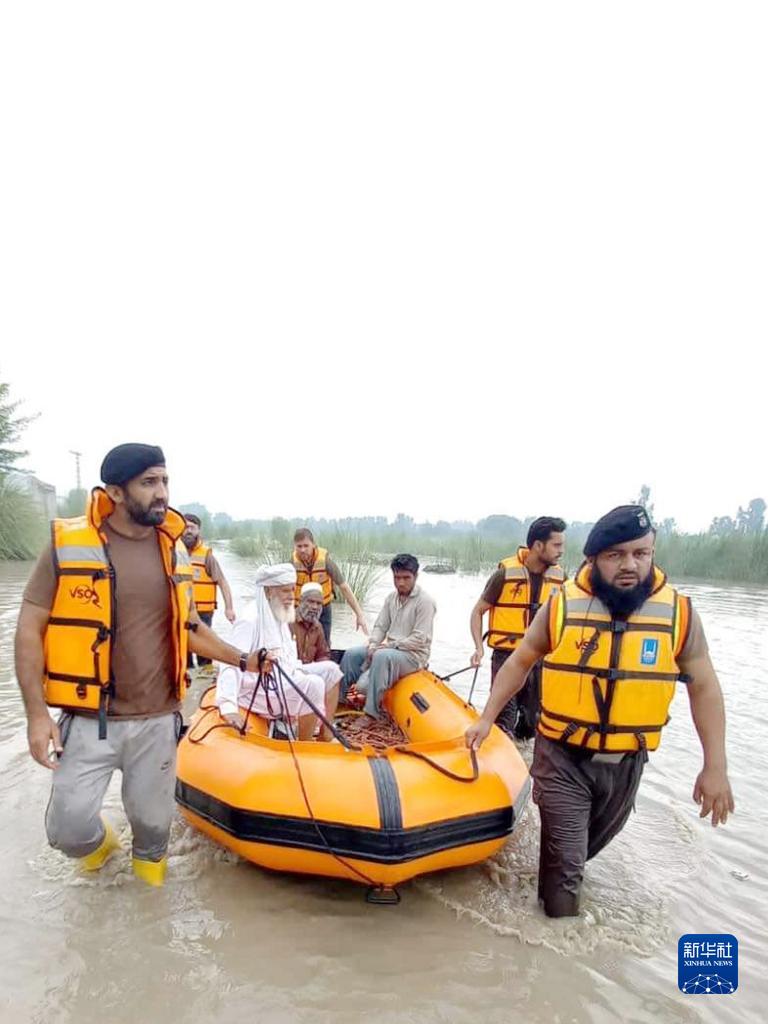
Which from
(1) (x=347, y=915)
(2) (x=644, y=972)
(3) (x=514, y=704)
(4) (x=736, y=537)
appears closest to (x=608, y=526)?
(2) (x=644, y=972)

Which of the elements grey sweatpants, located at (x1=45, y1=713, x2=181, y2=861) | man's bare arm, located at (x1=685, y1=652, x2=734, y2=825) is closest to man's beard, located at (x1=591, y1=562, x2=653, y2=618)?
man's bare arm, located at (x1=685, y1=652, x2=734, y2=825)

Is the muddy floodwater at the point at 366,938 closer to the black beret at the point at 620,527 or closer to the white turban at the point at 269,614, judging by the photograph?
the white turban at the point at 269,614

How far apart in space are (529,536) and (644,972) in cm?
264

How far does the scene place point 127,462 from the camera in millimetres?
2312

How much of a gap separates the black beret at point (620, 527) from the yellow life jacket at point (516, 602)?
6.68ft

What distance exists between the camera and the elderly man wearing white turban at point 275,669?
3545 millimetres

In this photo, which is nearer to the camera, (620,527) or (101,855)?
(620,527)

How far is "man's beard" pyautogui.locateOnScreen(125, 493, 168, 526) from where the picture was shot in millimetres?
2377

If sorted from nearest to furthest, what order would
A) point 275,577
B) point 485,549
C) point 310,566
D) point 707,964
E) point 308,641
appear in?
point 707,964 → point 275,577 → point 308,641 → point 310,566 → point 485,549

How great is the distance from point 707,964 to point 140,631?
8.12ft

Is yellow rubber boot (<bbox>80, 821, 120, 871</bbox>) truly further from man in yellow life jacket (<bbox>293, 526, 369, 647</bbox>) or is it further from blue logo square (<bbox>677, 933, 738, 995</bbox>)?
man in yellow life jacket (<bbox>293, 526, 369, 647</bbox>)

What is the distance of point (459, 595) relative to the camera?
13797 mm

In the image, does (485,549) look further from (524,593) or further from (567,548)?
(524,593)

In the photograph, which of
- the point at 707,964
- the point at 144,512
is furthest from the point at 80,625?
the point at 707,964
